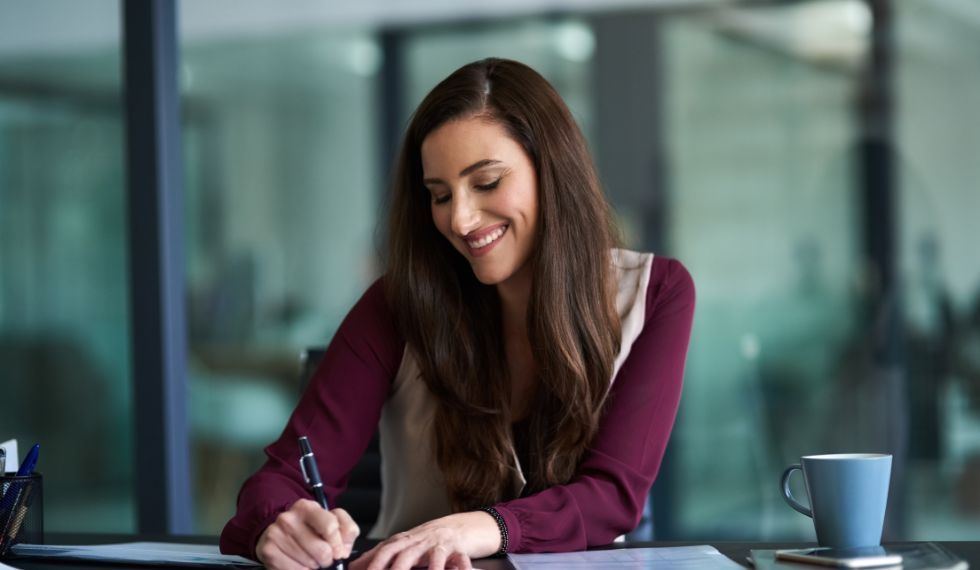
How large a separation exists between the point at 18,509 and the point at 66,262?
7.81 feet

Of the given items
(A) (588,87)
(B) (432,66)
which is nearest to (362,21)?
(B) (432,66)

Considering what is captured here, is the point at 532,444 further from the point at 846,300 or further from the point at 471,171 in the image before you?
the point at 846,300

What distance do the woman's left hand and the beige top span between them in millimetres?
394

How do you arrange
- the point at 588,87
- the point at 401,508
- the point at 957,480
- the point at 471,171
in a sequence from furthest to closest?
the point at 588,87 < the point at 957,480 < the point at 401,508 < the point at 471,171

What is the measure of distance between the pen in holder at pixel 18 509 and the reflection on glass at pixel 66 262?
2.20m

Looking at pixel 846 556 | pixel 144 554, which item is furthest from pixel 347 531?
pixel 846 556

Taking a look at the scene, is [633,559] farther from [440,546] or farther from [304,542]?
[304,542]

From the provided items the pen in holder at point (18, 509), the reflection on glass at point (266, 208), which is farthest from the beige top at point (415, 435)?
the reflection on glass at point (266, 208)

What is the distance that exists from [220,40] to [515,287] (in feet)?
9.06

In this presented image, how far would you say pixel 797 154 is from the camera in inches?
152

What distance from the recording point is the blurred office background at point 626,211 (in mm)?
3699

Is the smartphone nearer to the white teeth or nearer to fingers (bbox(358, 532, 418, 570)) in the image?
fingers (bbox(358, 532, 418, 570))

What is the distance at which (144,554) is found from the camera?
146cm

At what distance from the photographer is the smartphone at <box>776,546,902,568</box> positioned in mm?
1181
